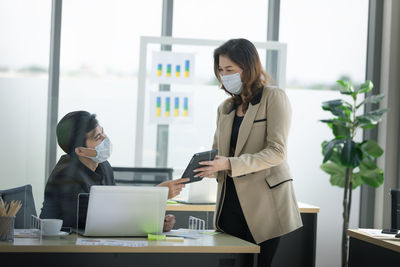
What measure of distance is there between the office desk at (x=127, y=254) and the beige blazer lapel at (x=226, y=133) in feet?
1.98

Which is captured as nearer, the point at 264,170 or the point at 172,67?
the point at 264,170

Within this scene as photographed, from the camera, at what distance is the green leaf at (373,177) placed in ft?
18.5

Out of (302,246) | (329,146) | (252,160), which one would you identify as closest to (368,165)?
(329,146)

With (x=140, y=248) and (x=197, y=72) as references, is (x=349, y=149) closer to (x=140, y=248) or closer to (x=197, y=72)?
(x=197, y=72)

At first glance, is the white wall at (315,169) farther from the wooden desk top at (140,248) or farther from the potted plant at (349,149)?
the wooden desk top at (140,248)

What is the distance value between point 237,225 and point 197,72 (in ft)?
9.52

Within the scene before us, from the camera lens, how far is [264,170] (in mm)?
2969

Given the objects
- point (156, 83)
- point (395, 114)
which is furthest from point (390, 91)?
point (156, 83)

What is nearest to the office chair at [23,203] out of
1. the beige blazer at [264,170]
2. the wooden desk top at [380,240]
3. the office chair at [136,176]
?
the beige blazer at [264,170]

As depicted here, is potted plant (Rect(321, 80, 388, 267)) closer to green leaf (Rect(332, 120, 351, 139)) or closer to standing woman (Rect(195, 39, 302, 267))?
green leaf (Rect(332, 120, 351, 139))

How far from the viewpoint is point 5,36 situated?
552 cm

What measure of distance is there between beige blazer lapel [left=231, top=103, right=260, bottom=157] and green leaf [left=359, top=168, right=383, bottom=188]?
9.89 feet

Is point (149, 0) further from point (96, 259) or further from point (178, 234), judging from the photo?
point (96, 259)

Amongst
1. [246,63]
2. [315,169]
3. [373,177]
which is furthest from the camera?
[315,169]
